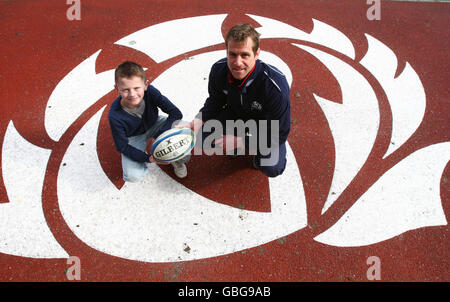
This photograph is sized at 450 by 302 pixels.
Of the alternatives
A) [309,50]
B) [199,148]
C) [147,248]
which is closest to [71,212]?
[147,248]

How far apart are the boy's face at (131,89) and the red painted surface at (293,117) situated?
77 cm

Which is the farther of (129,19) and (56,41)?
(129,19)

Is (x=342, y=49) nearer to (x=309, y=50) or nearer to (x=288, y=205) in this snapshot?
(x=309, y=50)

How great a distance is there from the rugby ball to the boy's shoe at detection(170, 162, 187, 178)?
0.29 m

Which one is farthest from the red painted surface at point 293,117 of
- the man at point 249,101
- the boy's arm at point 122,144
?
the boy's arm at point 122,144

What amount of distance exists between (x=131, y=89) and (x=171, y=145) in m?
0.47

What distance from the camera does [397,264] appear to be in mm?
2100

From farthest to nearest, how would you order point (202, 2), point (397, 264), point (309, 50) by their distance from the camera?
point (202, 2)
point (309, 50)
point (397, 264)

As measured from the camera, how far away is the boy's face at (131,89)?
73.6 inches

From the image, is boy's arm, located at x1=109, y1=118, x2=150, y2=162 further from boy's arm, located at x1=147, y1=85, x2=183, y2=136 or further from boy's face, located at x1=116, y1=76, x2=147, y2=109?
boy's arm, located at x1=147, y1=85, x2=183, y2=136

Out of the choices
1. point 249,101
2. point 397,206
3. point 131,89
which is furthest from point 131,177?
point 397,206

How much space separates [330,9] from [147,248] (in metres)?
3.90

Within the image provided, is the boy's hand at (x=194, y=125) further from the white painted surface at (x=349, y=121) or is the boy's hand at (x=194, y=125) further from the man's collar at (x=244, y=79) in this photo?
the white painted surface at (x=349, y=121)

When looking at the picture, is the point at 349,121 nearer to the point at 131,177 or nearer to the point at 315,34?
the point at 315,34
